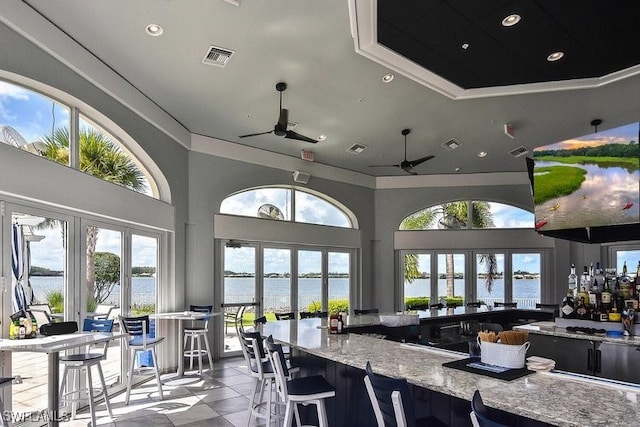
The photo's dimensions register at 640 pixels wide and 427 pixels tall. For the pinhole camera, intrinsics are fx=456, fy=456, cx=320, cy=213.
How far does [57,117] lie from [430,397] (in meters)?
4.55

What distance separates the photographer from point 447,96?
612 centimetres

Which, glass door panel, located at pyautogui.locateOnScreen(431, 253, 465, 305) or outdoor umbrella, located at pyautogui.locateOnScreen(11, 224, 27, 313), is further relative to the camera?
glass door panel, located at pyautogui.locateOnScreen(431, 253, 465, 305)

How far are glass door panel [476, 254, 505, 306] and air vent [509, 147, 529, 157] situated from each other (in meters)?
→ 2.35

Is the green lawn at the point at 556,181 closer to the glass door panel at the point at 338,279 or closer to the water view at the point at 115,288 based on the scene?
the water view at the point at 115,288

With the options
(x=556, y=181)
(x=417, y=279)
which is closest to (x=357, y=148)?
(x=417, y=279)

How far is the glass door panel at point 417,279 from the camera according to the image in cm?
1023

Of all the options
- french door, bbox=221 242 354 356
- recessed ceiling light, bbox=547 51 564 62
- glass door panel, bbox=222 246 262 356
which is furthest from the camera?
french door, bbox=221 242 354 356

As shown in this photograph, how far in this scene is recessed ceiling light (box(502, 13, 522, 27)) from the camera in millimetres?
4125

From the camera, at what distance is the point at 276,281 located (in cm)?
876

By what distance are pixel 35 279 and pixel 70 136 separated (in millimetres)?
1578

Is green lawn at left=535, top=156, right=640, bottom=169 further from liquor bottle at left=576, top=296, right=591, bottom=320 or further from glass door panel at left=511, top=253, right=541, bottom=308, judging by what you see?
glass door panel at left=511, top=253, right=541, bottom=308

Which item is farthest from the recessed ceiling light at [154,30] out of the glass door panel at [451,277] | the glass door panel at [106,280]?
the glass door panel at [451,277]

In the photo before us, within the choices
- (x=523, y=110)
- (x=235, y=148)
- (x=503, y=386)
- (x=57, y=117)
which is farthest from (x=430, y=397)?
(x=235, y=148)

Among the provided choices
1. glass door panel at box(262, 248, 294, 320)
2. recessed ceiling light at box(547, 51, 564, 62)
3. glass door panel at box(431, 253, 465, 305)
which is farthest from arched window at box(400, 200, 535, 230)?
recessed ceiling light at box(547, 51, 564, 62)
